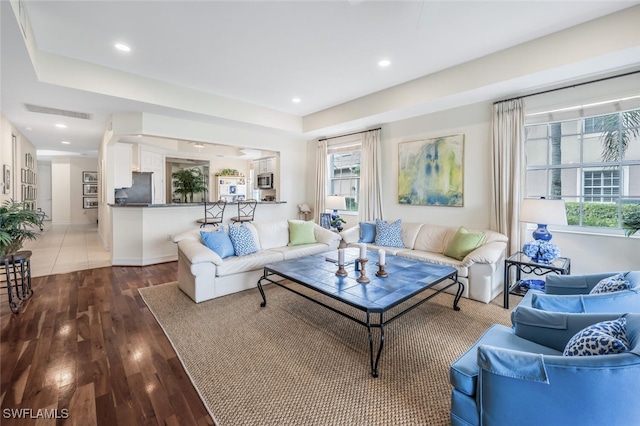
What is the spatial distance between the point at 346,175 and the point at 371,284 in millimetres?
4047

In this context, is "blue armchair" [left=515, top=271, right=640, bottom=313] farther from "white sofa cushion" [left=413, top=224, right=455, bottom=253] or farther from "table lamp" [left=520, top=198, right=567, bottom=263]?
"white sofa cushion" [left=413, top=224, right=455, bottom=253]

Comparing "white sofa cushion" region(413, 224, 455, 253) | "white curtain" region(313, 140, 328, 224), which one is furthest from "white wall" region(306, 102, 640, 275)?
"white curtain" region(313, 140, 328, 224)

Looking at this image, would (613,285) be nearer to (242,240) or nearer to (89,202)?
(242,240)

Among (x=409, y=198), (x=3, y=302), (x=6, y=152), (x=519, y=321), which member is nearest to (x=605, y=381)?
(x=519, y=321)

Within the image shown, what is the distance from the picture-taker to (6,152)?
5195 mm

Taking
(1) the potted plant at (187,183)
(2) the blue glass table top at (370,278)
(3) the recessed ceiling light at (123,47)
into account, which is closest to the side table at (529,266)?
(2) the blue glass table top at (370,278)

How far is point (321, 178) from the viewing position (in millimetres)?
6672

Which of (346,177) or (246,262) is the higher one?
(346,177)

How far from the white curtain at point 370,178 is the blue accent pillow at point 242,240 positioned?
2.48m

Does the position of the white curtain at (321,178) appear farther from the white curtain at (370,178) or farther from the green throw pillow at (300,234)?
the green throw pillow at (300,234)

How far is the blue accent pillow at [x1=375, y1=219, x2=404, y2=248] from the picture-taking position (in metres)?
4.57

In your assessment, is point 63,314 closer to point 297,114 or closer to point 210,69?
point 210,69

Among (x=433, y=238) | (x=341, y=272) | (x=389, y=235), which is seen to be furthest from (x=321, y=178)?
(x=341, y=272)

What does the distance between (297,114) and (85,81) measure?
11.5ft
